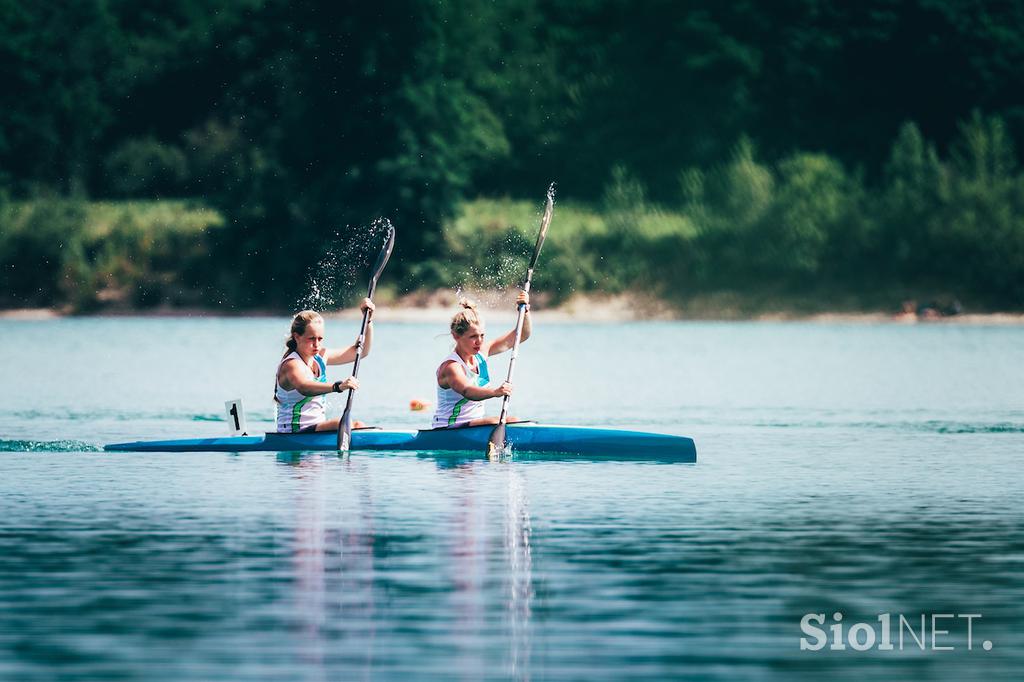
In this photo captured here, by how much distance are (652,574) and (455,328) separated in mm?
6934

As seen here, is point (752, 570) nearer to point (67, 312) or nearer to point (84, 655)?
point (84, 655)

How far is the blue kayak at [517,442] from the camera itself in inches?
787

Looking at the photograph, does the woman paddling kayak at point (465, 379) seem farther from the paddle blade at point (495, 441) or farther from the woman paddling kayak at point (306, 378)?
the woman paddling kayak at point (306, 378)

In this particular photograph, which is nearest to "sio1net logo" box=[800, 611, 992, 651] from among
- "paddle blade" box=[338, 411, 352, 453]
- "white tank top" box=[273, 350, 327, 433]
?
"paddle blade" box=[338, 411, 352, 453]

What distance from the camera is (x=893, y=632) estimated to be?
36.8 ft

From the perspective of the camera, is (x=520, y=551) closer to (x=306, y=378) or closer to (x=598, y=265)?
(x=306, y=378)

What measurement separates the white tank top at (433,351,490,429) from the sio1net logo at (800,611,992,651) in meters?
Result: 8.62

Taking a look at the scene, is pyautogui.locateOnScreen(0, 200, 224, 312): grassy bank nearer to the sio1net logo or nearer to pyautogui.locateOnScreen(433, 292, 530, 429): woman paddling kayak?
pyautogui.locateOnScreen(433, 292, 530, 429): woman paddling kayak

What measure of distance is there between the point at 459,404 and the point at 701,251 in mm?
37937

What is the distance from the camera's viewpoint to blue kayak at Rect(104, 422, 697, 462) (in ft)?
65.6

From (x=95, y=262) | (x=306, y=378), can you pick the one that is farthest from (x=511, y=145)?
(x=306, y=378)

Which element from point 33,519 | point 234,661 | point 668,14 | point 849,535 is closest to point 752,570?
point 849,535

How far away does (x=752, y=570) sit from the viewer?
1321cm

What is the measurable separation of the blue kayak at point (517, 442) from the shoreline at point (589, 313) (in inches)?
1334
